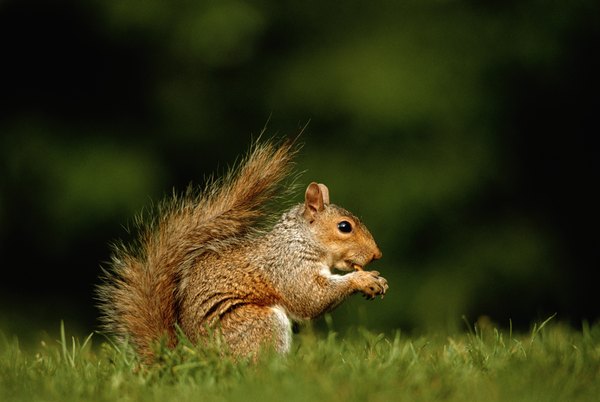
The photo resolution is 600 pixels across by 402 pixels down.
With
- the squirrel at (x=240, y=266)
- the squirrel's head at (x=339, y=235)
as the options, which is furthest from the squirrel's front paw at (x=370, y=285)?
the squirrel's head at (x=339, y=235)

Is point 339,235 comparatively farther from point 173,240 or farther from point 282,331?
point 173,240

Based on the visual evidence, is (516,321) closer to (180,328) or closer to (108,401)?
(180,328)

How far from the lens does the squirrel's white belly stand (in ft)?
12.8

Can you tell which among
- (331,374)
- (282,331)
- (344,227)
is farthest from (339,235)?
(331,374)

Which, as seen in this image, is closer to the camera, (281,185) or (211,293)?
(211,293)

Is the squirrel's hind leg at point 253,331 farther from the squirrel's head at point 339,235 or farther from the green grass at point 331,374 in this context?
the squirrel's head at point 339,235

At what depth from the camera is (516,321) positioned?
26.5ft

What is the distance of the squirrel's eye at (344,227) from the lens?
14.2 ft

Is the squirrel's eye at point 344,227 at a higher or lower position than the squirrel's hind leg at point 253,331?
higher

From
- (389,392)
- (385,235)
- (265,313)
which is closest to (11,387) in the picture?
(265,313)

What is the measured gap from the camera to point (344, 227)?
4340 millimetres

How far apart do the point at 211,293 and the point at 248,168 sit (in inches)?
23.5

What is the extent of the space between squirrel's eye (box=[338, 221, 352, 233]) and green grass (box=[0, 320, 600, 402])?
474mm

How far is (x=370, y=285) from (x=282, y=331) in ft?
Result: 1.48
